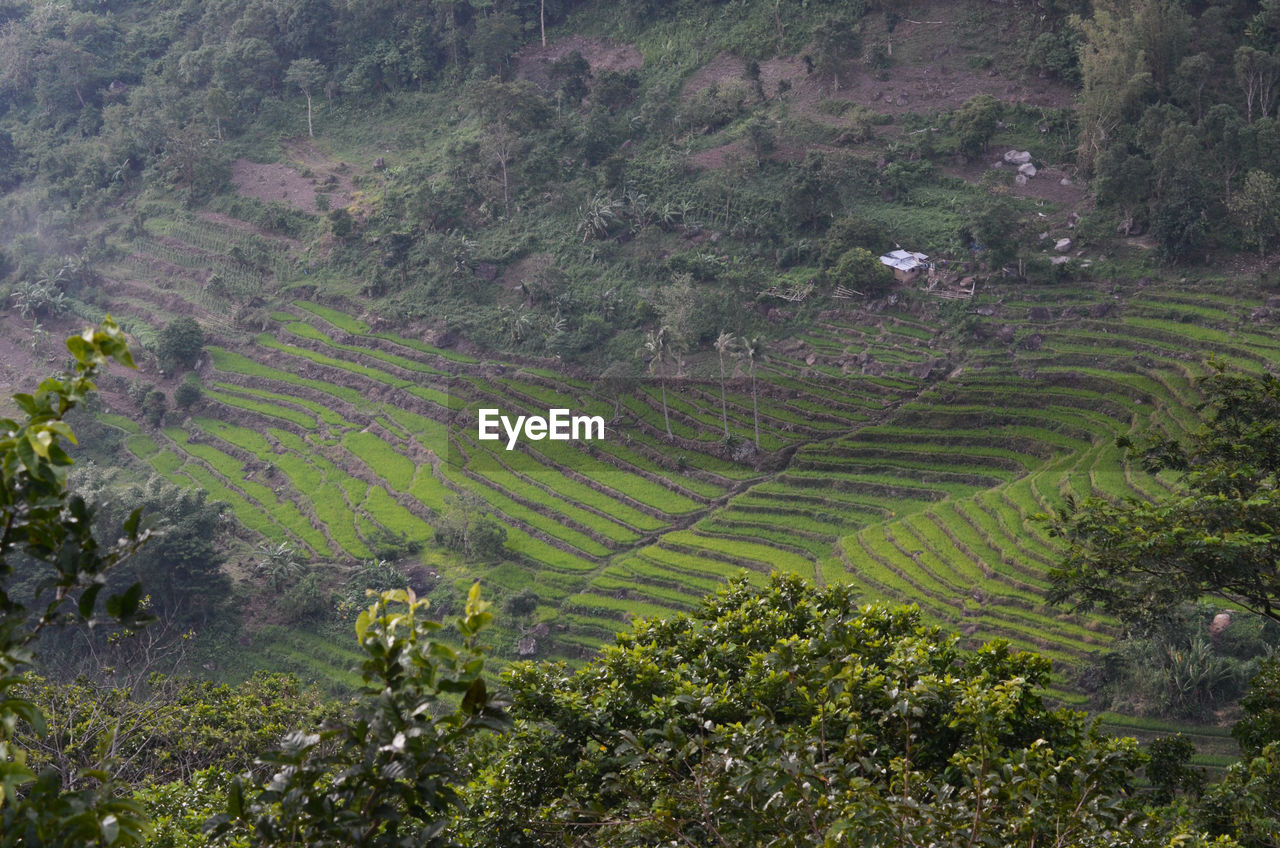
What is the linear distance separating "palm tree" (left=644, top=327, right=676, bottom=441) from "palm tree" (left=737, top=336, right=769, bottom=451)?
89.3 inches

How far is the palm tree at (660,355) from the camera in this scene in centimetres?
3173

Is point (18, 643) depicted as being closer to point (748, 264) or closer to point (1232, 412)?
point (1232, 412)

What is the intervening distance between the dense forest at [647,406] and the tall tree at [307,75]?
0.57 feet

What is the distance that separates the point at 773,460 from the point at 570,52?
77.4 feet

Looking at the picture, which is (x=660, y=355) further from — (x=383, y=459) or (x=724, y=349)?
(x=383, y=459)

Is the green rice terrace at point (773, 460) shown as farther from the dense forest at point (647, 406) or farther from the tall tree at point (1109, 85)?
the tall tree at point (1109, 85)

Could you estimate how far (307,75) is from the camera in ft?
156

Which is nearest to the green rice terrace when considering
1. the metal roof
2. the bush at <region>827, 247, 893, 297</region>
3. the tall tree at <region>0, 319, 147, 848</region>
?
the bush at <region>827, 247, 893, 297</region>

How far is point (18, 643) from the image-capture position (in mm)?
3803

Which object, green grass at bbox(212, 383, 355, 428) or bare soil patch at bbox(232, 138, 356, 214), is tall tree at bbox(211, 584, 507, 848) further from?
bare soil patch at bbox(232, 138, 356, 214)

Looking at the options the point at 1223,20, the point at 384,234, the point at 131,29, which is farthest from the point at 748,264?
the point at 131,29

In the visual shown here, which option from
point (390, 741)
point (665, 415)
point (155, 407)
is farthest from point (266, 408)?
point (390, 741)

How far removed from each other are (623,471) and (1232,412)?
19.3 metres

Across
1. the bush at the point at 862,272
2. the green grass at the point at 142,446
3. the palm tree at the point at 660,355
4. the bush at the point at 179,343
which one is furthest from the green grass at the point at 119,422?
the bush at the point at 862,272
